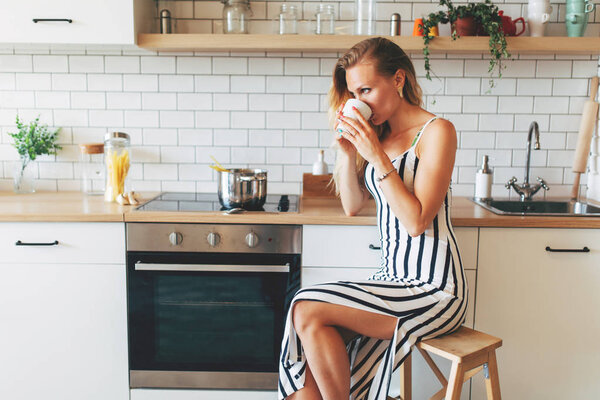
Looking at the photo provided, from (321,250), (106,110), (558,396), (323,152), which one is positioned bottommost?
(558,396)

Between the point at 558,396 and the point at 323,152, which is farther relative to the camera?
the point at 323,152

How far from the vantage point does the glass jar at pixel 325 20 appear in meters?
2.75

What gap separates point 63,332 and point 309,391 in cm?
119

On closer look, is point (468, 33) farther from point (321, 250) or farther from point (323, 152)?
point (321, 250)

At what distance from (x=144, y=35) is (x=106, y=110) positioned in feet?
1.89

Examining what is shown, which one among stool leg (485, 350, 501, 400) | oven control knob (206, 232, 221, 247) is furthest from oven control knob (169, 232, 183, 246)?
stool leg (485, 350, 501, 400)

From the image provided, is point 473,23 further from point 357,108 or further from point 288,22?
point 357,108

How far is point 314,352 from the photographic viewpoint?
1772 mm

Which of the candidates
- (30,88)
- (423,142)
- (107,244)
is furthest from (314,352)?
(30,88)

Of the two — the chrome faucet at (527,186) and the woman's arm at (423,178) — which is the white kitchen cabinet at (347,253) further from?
the chrome faucet at (527,186)

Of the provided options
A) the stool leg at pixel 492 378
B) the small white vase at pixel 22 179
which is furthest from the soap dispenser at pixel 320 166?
the small white vase at pixel 22 179

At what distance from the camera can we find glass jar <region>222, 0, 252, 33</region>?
271cm

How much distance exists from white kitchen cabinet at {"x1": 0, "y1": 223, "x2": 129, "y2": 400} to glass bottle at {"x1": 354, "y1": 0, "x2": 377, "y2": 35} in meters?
1.49

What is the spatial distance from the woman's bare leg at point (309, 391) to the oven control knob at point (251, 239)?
2.00 ft
